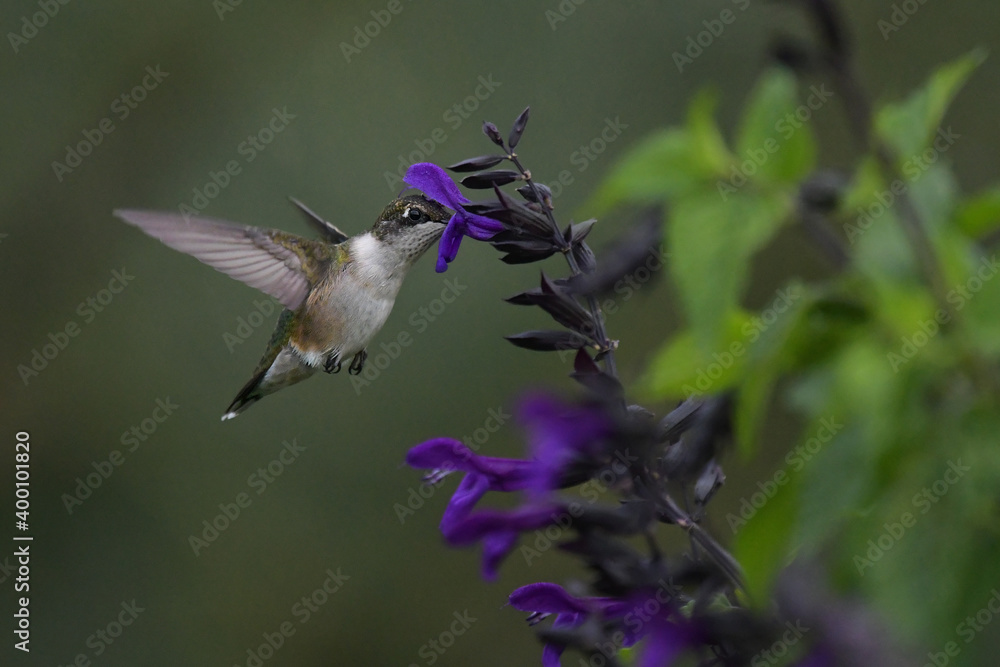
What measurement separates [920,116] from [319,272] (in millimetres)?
1792

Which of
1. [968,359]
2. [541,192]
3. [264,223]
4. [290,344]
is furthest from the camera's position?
[264,223]

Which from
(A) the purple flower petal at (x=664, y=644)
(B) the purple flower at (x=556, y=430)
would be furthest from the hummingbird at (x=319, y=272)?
(A) the purple flower petal at (x=664, y=644)

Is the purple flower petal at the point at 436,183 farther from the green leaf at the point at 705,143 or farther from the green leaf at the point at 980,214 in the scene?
the green leaf at the point at 980,214

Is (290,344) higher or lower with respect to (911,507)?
higher

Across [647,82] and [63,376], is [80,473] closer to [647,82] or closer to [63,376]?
[63,376]

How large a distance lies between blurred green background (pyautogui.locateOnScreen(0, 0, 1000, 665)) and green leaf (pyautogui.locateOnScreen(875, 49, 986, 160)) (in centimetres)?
377

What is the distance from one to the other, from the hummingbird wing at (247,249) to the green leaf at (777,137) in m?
1.33

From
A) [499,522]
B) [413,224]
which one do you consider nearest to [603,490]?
[499,522]

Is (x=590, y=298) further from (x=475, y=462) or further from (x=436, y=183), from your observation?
(x=436, y=183)

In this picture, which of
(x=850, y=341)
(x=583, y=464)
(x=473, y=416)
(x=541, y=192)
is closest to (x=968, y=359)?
(x=850, y=341)

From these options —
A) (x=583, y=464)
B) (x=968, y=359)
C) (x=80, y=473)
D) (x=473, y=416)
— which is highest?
(x=80, y=473)

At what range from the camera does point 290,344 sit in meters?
2.86

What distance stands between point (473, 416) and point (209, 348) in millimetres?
1474

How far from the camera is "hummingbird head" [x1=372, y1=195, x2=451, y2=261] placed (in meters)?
2.41
